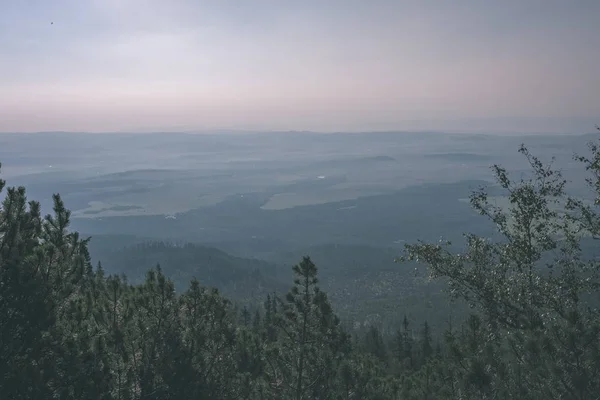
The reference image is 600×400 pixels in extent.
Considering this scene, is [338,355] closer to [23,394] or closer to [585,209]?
A: [23,394]

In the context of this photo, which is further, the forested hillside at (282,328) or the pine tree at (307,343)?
the pine tree at (307,343)

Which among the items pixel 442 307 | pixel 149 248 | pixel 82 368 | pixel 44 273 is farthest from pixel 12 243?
pixel 149 248

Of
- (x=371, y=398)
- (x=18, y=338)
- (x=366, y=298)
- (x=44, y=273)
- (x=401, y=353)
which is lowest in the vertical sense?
(x=366, y=298)

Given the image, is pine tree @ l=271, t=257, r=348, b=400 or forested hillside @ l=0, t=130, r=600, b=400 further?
pine tree @ l=271, t=257, r=348, b=400

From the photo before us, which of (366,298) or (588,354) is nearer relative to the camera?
(588,354)

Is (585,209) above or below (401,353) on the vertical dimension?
above

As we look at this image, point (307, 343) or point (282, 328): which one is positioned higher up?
point (282, 328)

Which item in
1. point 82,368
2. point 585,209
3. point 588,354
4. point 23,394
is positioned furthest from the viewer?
point 585,209

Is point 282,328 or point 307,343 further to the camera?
point 282,328
